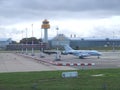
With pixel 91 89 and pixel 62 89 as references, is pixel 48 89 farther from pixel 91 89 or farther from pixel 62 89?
pixel 91 89

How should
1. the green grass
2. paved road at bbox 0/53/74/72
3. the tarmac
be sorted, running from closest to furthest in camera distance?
the green grass
paved road at bbox 0/53/74/72
the tarmac

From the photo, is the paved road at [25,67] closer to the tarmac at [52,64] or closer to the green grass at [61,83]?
the tarmac at [52,64]

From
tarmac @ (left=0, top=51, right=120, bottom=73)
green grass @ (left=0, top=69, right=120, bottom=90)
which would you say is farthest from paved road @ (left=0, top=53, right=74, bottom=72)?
green grass @ (left=0, top=69, right=120, bottom=90)

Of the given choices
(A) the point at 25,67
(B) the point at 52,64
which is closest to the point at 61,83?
(A) the point at 25,67

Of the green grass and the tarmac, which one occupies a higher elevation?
the green grass

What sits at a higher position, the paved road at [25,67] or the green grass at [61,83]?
the green grass at [61,83]

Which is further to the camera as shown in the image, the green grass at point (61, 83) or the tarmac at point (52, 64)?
the tarmac at point (52, 64)

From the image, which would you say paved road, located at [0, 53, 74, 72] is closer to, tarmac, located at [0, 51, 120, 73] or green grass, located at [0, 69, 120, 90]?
tarmac, located at [0, 51, 120, 73]

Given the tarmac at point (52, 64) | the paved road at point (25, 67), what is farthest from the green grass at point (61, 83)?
the paved road at point (25, 67)

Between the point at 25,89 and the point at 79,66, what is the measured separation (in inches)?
1418

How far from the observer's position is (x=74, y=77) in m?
38.5

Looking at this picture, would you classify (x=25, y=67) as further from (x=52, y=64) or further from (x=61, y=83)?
(x=61, y=83)

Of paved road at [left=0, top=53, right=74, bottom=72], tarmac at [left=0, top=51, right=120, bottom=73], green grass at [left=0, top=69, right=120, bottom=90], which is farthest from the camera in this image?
tarmac at [left=0, top=51, right=120, bottom=73]

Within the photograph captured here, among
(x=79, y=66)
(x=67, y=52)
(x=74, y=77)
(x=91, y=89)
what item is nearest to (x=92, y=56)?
(x=67, y=52)
